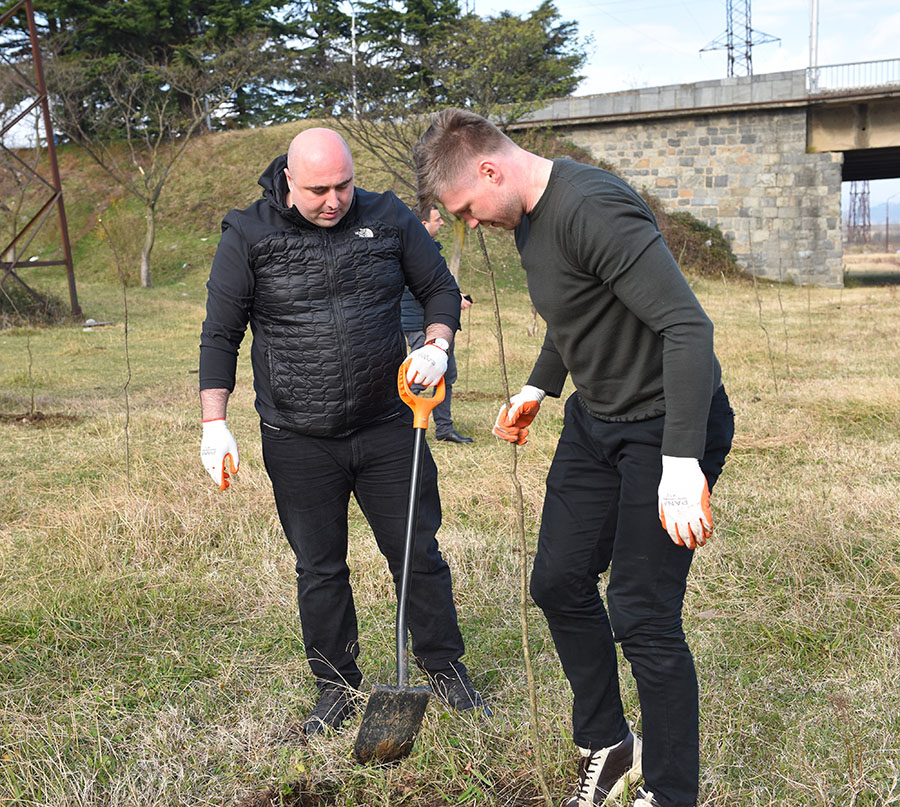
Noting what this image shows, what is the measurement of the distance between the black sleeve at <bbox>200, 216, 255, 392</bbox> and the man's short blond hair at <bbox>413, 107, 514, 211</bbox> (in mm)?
796

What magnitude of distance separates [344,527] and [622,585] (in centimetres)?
108

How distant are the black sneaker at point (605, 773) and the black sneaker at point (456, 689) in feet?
1.50

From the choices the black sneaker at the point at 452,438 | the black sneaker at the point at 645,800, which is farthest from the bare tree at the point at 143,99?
the black sneaker at the point at 645,800

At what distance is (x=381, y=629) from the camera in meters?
3.17

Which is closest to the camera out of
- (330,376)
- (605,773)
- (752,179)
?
(605,773)

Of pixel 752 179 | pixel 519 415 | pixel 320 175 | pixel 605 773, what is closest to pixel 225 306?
pixel 320 175

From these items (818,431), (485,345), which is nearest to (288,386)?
(818,431)

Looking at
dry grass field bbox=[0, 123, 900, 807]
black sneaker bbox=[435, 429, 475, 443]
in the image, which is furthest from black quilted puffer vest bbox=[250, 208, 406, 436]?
black sneaker bbox=[435, 429, 475, 443]

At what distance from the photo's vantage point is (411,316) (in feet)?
19.8

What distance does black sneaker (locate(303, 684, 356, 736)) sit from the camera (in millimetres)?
2527

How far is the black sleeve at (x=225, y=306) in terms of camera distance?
100.0 inches

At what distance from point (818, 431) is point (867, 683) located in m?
3.37

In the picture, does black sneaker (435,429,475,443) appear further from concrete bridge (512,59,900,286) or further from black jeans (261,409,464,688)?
concrete bridge (512,59,900,286)

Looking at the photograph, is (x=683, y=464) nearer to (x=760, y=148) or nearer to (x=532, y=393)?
(x=532, y=393)
